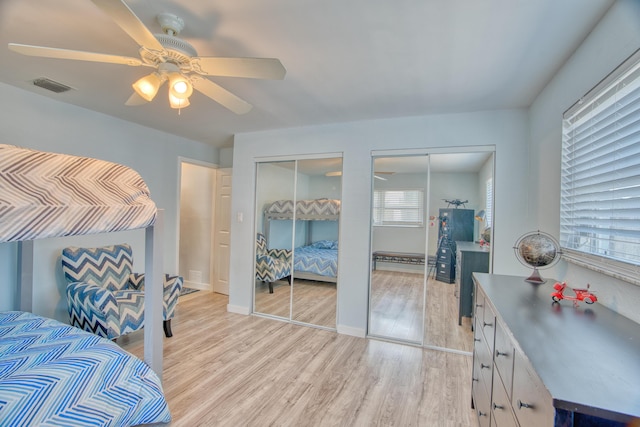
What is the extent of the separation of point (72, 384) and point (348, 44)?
231 centimetres

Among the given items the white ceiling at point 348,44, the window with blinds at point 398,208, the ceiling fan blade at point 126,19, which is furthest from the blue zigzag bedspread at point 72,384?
the window with blinds at point 398,208

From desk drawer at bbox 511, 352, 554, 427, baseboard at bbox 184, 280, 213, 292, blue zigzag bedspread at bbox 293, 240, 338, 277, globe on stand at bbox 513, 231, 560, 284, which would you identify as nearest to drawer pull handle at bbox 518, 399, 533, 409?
desk drawer at bbox 511, 352, 554, 427

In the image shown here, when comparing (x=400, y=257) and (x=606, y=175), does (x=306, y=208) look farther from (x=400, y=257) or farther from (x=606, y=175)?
(x=606, y=175)

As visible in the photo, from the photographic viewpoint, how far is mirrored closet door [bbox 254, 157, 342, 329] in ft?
11.4

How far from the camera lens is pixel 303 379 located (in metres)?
2.38

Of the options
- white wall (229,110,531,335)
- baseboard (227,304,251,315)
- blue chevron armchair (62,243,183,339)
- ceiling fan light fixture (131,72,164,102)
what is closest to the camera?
ceiling fan light fixture (131,72,164,102)

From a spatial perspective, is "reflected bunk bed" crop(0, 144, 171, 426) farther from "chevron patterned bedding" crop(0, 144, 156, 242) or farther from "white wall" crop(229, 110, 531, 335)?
"white wall" crop(229, 110, 531, 335)

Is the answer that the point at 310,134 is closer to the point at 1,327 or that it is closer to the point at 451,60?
the point at 451,60

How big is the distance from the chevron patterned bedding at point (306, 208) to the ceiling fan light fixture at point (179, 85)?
2.09 meters

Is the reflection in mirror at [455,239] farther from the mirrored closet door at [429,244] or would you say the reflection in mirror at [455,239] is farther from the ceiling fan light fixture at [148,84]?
the ceiling fan light fixture at [148,84]

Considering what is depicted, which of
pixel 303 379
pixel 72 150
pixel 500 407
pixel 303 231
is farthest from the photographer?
pixel 303 231

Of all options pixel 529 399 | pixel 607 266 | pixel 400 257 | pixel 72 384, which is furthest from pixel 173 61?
pixel 400 257

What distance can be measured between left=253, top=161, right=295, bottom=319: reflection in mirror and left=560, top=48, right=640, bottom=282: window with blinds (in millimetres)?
2728

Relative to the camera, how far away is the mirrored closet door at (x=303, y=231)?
137 inches
